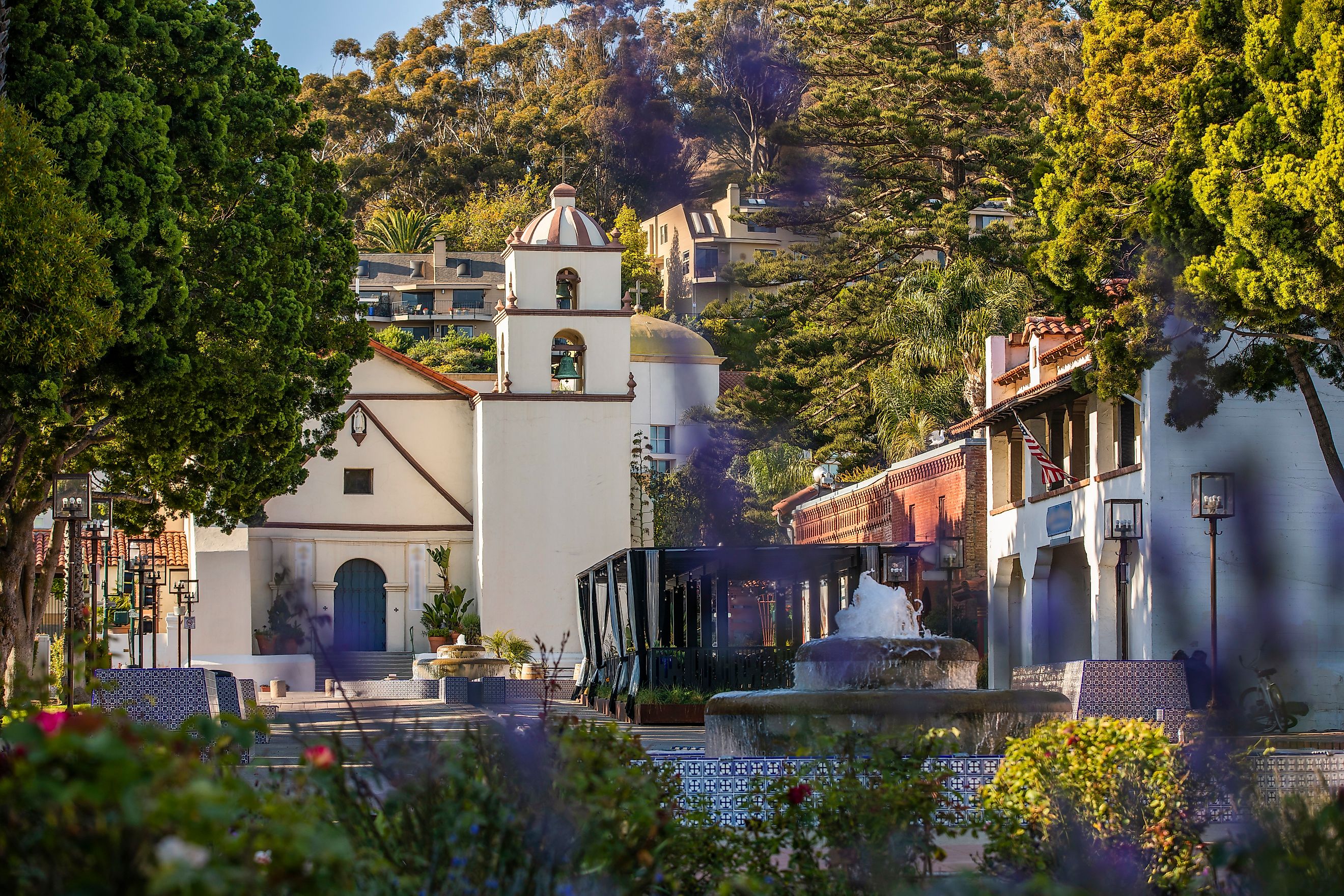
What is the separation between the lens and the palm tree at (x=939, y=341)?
122ft

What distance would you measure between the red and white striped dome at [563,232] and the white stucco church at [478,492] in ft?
0.16

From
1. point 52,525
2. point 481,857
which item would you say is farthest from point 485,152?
point 481,857

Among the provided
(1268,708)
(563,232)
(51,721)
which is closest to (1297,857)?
(51,721)

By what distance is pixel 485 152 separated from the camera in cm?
8144

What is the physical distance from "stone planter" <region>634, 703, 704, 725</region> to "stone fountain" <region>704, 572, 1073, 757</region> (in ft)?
27.3

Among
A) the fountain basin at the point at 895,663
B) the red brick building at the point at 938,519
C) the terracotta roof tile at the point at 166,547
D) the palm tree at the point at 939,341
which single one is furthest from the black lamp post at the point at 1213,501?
the terracotta roof tile at the point at 166,547

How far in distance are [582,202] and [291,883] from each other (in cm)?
7592

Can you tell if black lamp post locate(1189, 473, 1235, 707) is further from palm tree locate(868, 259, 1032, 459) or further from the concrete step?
the concrete step

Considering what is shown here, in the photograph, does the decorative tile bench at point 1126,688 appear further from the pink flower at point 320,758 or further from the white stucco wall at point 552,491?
the white stucco wall at point 552,491

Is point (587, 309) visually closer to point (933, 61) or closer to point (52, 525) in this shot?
point (933, 61)

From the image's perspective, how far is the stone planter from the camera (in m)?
22.1

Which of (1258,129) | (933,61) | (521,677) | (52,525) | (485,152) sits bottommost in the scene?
(521,677)

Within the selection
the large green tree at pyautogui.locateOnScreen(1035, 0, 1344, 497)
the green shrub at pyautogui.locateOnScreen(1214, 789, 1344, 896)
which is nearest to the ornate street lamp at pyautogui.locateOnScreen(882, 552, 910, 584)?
the large green tree at pyautogui.locateOnScreen(1035, 0, 1344, 497)

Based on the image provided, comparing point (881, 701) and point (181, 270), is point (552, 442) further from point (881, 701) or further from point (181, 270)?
point (881, 701)
